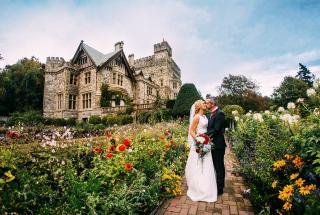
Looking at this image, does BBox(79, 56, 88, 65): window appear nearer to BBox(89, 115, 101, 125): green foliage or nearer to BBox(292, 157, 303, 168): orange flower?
BBox(89, 115, 101, 125): green foliage

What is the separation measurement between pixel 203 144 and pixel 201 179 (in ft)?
2.45

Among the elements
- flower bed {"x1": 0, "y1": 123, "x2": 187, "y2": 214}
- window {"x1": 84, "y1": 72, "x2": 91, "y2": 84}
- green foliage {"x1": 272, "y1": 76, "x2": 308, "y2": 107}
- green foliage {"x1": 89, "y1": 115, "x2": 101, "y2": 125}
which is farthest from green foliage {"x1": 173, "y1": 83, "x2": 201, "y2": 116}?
green foliage {"x1": 272, "y1": 76, "x2": 308, "y2": 107}

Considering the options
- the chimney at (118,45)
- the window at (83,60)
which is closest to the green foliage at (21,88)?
the window at (83,60)

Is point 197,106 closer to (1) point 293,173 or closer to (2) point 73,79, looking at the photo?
(1) point 293,173

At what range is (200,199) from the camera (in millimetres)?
4309

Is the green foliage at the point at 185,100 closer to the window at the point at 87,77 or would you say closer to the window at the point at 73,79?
the window at the point at 87,77

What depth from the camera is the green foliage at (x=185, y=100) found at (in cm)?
1912

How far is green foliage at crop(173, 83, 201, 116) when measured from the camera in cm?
1912

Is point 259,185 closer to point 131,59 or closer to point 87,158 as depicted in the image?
point 87,158

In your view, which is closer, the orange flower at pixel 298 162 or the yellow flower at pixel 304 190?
the yellow flower at pixel 304 190

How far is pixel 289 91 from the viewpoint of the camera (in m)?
40.8

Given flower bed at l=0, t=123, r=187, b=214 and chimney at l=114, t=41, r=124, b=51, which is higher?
chimney at l=114, t=41, r=124, b=51

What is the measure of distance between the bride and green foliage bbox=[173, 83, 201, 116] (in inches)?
555

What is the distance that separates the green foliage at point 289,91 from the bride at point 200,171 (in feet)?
133
